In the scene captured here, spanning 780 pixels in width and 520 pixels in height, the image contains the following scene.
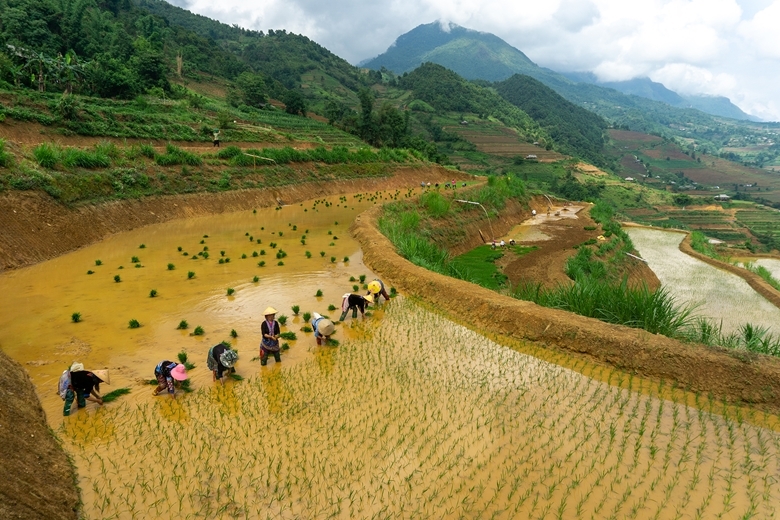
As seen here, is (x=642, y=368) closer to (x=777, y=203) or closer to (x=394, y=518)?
(x=394, y=518)

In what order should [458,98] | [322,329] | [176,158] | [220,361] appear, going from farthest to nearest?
[458,98] → [176,158] → [322,329] → [220,361]

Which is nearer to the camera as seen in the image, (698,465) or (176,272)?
(698,465)

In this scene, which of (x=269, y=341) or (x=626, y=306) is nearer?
(x=269, y=341)

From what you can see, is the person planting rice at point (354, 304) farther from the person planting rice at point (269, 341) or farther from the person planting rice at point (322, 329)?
the person planting rice at point (269, 341)

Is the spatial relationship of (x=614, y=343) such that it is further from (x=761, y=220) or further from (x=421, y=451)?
(x=761, y=220)

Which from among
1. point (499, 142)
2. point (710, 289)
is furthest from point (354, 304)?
point (499, 142)

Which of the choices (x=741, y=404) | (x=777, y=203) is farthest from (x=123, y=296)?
(x=777, y=203)

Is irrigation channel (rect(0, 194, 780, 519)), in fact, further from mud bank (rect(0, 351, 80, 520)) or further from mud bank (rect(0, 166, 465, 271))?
mud bank (rect(0, 166, 465, 271))
